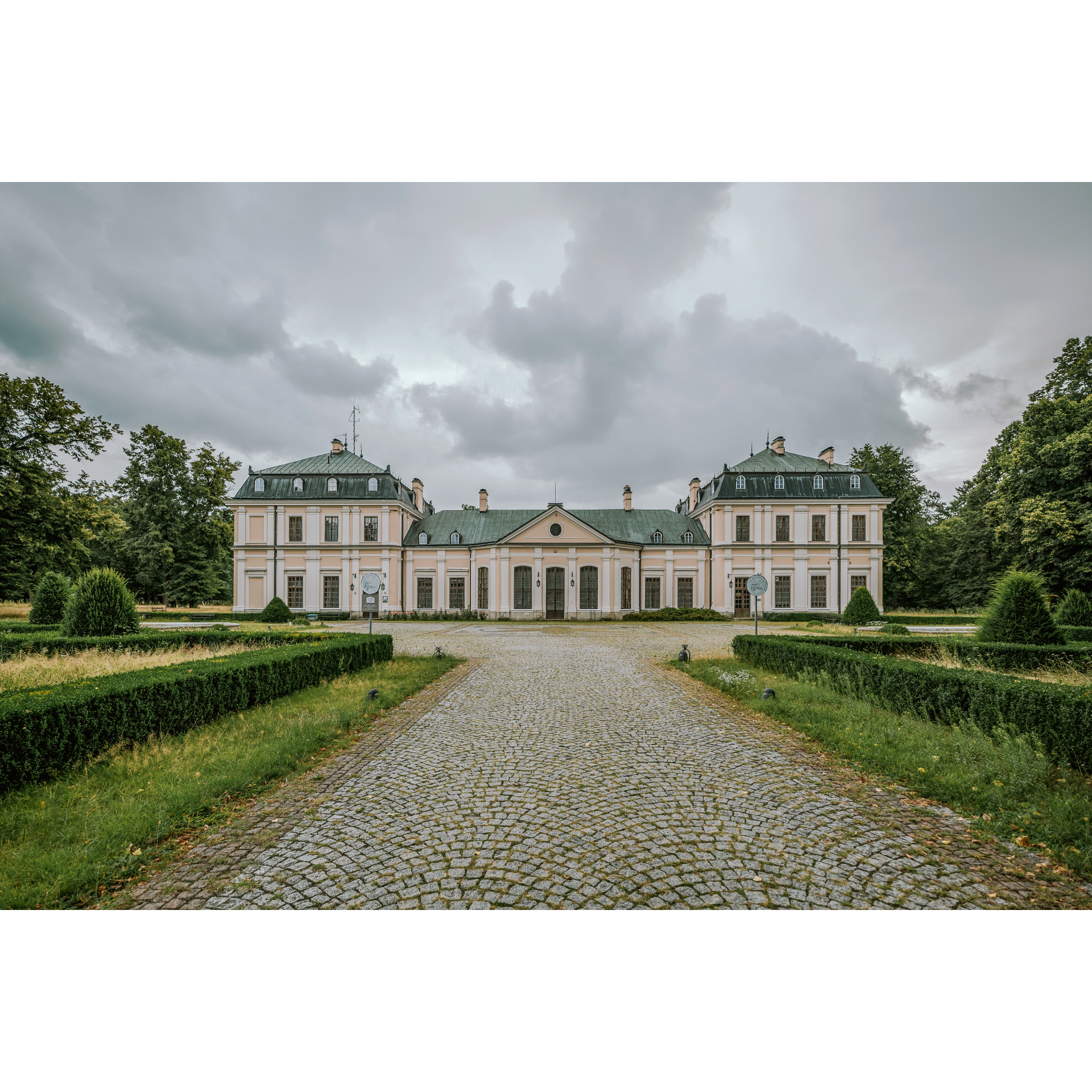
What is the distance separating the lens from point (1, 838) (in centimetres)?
362

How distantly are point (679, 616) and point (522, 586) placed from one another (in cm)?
1024

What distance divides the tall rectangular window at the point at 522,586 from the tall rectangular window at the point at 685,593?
10.3 meters

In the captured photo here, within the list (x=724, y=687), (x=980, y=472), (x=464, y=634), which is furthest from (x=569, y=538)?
(x=980, y=472)

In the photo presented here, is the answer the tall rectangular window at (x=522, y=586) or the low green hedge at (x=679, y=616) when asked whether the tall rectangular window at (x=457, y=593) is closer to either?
the tall rectangular window at (x=522, y=586)

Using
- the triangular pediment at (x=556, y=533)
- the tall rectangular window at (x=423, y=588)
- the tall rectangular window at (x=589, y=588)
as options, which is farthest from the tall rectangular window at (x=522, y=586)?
the tall rectangular window at (x=423, y=588)

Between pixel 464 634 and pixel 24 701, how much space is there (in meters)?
17.6

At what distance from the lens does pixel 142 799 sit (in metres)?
4.27

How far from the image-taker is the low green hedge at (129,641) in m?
11.6

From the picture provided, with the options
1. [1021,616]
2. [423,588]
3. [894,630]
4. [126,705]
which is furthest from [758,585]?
[423,588]

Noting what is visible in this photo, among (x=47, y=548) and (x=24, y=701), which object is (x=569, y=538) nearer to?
(x=47, y=548)

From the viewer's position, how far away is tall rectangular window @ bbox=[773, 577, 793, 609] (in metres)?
34.6

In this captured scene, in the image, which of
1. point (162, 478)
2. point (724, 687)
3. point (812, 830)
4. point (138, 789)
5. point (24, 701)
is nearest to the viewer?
point (812, 830)

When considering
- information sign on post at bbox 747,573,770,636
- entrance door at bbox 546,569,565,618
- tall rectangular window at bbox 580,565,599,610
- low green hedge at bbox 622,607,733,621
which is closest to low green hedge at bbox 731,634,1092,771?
information sign on post at bbox 747,573,770,636

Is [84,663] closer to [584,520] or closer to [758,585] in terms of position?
[758,585]
